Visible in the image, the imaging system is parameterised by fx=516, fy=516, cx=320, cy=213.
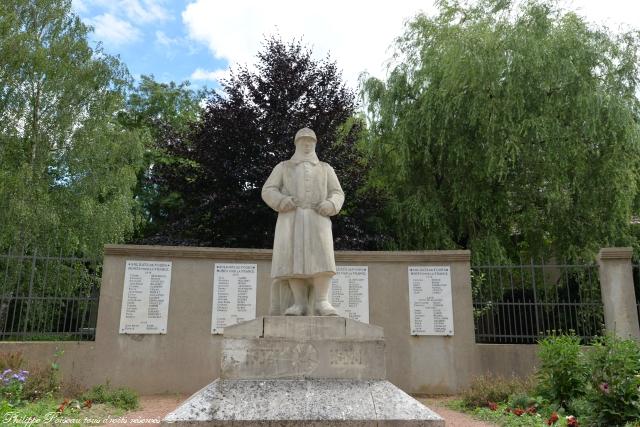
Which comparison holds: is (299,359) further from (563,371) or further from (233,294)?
(233,294)

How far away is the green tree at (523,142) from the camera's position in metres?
13.3

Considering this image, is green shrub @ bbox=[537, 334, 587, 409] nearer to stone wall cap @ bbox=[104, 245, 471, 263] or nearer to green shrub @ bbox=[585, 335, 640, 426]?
green shrub @ bbox=[585, 335, 640, 426]

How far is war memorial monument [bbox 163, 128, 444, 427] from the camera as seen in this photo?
490 cm

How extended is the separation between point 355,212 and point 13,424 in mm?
10395

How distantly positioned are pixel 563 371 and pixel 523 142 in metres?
8.24

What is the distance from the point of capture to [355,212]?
14.5m

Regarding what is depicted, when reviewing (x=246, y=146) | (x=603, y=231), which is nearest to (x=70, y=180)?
(x=246, y=146)

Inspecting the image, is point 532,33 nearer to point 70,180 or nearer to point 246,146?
point 246,146

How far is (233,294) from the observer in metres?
9.72

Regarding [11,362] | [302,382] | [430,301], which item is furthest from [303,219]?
[11,362]

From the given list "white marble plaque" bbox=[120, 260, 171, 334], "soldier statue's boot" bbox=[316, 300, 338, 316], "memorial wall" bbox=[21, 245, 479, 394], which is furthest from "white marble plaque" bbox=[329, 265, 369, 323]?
"soldier statue's boot" bbox=[316, 300, 338, 316]

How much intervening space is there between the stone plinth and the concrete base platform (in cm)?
10

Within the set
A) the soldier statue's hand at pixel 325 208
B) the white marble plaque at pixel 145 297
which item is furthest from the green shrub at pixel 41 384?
the soldier statue's hand at pixel 325 208

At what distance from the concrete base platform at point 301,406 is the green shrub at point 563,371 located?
2710 mm
